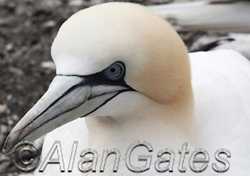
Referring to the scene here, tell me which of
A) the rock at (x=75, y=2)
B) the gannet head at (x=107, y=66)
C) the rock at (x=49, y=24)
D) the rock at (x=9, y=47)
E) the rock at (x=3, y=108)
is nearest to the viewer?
the gannet head at (x=107, y=66)

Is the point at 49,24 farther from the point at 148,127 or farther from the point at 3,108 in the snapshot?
the point at 148,127

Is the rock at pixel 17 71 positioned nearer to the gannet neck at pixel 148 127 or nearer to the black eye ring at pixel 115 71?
the gannet neck at pixel 148 127

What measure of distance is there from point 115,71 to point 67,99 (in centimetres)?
28

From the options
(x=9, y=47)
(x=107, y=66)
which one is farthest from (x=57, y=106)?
(x=9, y=47)

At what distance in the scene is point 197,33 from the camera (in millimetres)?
5898

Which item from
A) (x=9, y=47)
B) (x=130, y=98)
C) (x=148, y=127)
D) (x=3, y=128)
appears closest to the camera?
(x=130, y=98)

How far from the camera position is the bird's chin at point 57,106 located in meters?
2.57

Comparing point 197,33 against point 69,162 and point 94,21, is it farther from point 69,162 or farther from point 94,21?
point 94,21

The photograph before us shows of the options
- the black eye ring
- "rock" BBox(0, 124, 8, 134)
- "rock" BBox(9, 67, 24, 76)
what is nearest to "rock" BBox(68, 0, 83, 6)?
"rock" BBox(9, 67, 24, 76)

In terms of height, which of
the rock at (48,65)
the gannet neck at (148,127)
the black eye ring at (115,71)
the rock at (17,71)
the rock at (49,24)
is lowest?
the gannet neck at (148,127)

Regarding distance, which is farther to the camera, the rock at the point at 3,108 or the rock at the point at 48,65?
the rock at the point at 48,65

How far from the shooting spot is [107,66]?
257 cm

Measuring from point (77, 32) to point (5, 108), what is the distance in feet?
9.49

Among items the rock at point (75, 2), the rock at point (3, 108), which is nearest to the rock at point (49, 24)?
the rock at point (75, 2)
